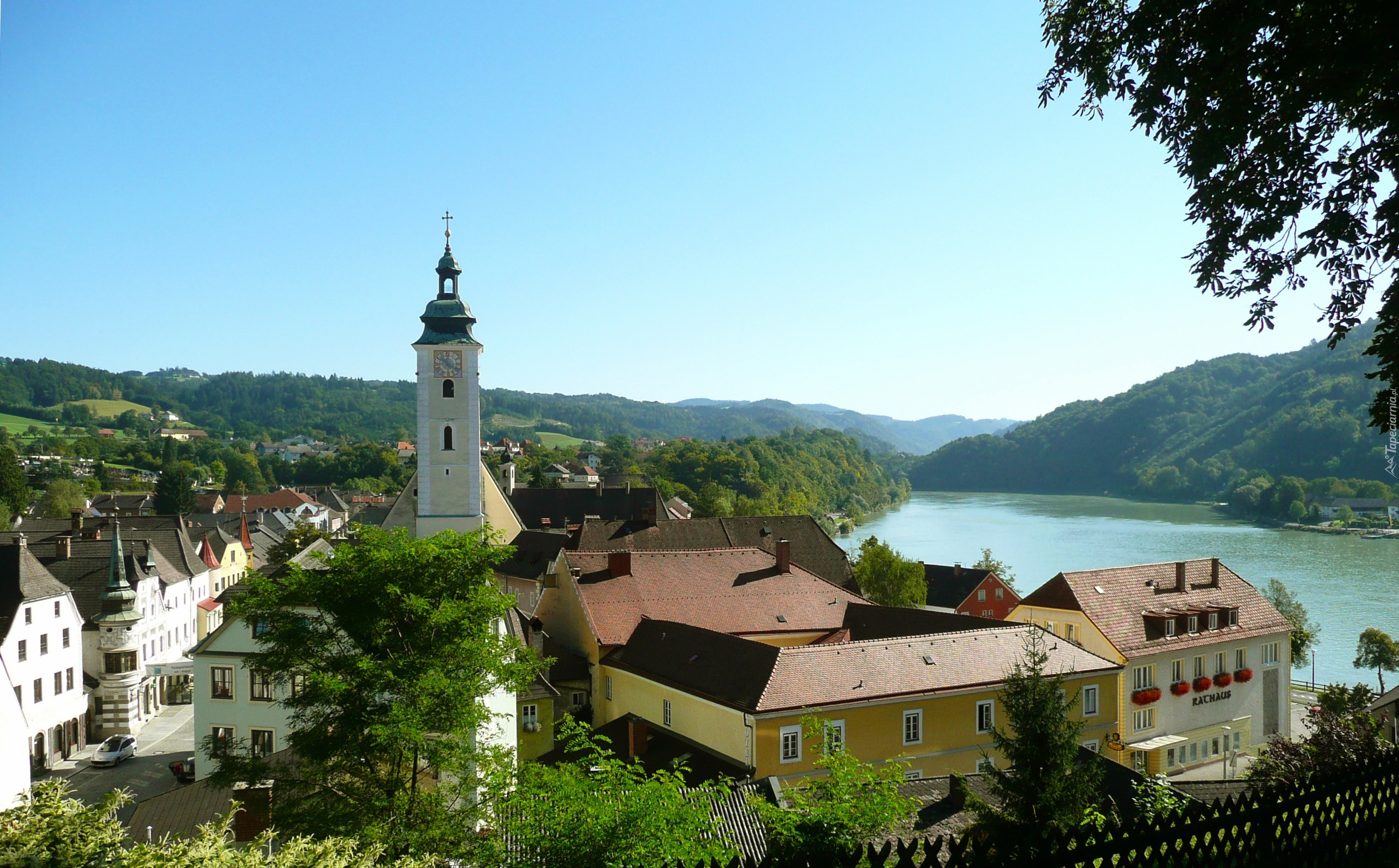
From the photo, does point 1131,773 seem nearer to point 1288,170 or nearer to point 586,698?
point 586,698

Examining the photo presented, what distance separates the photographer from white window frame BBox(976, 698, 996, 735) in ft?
69.5

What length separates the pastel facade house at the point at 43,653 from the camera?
25484mm

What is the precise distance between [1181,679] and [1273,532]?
207ft

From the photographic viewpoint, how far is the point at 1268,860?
16.3ft

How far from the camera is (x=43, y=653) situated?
26.5 m

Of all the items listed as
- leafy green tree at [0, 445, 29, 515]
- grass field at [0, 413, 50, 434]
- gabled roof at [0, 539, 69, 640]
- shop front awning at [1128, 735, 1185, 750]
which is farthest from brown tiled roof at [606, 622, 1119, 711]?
grass field at [0, 413, 50, 434]

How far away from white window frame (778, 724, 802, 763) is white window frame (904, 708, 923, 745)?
2.62 m

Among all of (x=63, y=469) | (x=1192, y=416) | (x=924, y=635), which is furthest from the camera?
(x=1192, y=416)

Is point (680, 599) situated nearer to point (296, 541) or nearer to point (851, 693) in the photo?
point (851, 693)

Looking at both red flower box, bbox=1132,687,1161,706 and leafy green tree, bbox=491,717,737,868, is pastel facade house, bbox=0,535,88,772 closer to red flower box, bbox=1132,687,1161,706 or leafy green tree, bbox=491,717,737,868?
leafy green tree, bbox=491,717,737,868

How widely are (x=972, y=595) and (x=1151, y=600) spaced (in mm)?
12037

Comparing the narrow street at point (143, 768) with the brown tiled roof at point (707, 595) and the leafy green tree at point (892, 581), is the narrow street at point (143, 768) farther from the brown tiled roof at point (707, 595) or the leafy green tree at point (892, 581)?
the leafy green tree at point (892, 581)

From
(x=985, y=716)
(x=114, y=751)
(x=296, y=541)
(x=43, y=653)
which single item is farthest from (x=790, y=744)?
(x=296, y=541)

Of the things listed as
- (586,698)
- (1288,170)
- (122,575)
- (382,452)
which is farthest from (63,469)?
(1288,170)
